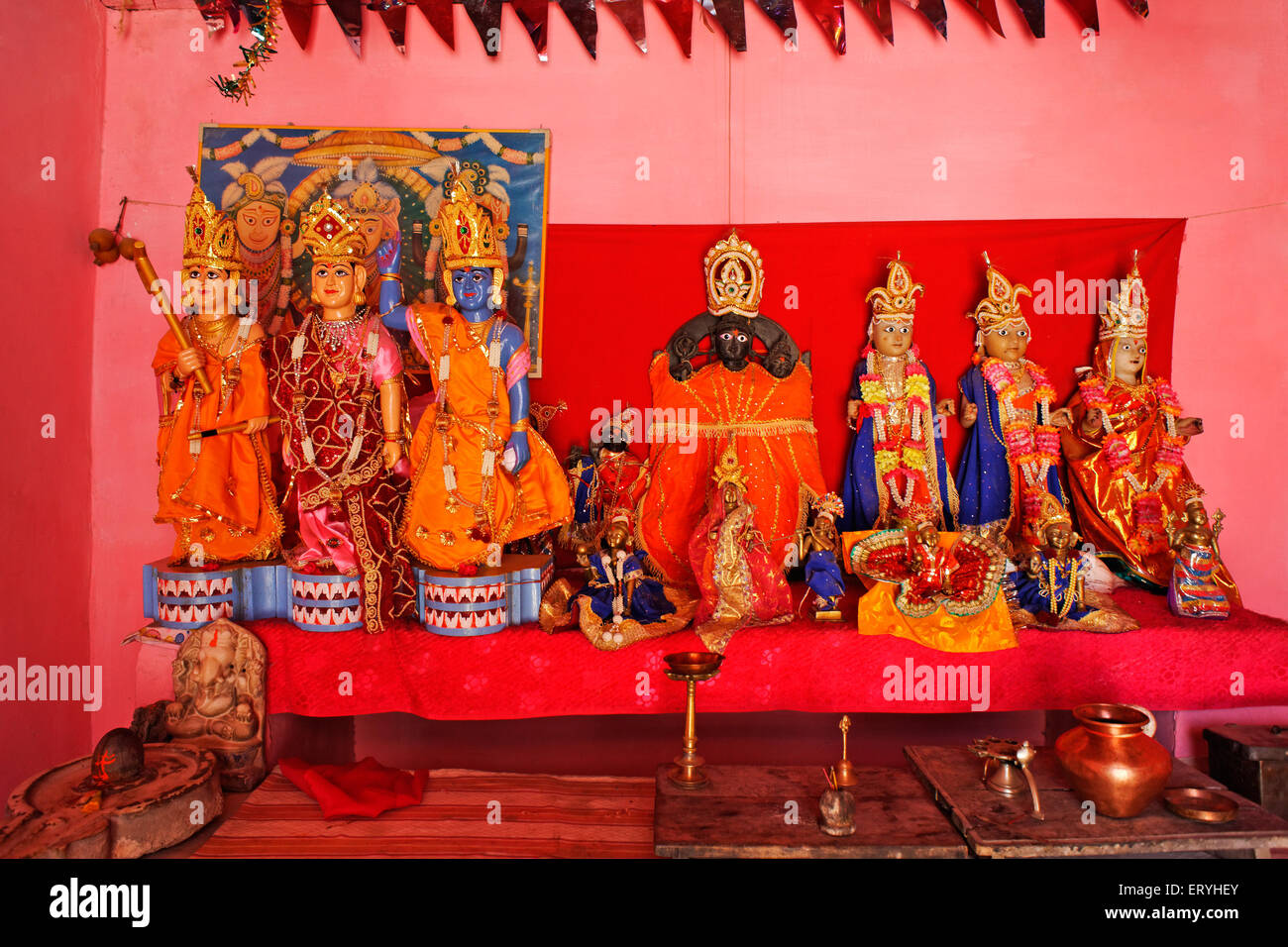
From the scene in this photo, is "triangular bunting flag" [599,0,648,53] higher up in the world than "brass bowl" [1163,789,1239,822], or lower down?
higher up

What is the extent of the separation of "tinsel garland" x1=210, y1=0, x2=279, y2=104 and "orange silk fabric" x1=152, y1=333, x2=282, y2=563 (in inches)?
61.0

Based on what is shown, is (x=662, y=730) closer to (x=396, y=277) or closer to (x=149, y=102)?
(x=396, y=277)

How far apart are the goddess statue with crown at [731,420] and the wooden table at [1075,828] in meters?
1.74

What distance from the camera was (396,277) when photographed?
403cm

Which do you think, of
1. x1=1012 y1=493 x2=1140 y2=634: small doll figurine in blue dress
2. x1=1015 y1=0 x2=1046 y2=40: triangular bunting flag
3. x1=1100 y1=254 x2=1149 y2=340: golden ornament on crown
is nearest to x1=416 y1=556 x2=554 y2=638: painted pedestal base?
x1=1012 y1=493 x2=1140 y2=634: small doll figurine in blue dress

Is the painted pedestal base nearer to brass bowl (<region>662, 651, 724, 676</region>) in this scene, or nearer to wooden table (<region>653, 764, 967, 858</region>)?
brass bowl (<region>662, 651, 724, 676</region>)

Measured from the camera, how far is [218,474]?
383 centimetres

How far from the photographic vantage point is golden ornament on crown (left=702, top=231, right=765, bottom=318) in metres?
4.52

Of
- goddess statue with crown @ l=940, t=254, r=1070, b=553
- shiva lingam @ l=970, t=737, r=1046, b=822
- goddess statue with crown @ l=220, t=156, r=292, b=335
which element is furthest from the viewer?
goddess statue with crown @ l=220, t=156, r=292, b=335

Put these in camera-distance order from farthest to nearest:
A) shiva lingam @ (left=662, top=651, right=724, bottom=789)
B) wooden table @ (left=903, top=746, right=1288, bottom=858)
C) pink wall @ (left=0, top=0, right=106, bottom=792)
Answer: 1. pink wall @ (left=0, top=0, right=106, bottom=792)
2. shiva lingam @ (left=662, top=651, right=724, bottom=789)
3. wooden table @ (left=903, top=746, right=1288, bottom=858)

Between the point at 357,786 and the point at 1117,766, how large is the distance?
2.71 m

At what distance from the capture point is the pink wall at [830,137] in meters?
4.76

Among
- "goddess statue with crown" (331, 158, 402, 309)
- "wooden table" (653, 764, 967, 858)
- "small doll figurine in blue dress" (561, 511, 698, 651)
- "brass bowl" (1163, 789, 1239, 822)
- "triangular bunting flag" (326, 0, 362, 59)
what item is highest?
"triangular bunting flag" (326, 0, 362, 59)
